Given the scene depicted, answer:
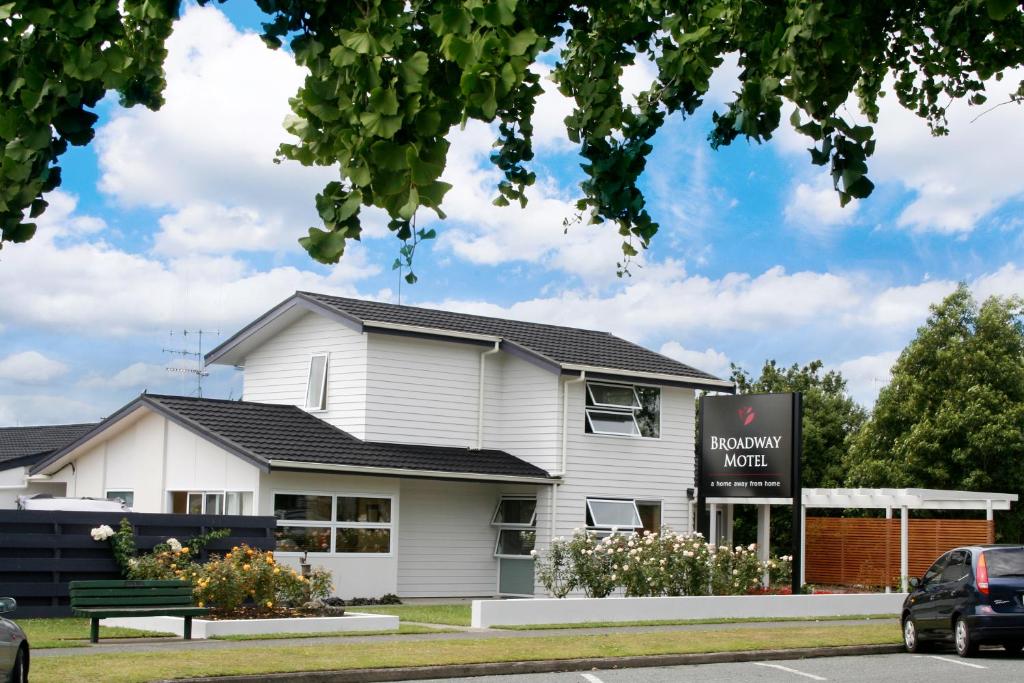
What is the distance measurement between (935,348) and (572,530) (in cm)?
1884

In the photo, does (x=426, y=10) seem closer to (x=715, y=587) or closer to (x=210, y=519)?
(x=210, y=519)

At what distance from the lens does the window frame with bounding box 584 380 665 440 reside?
31641 mm

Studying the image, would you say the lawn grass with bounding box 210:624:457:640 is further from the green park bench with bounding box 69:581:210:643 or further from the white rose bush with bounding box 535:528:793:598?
the white rose bush with bounding box 535:528:793:598

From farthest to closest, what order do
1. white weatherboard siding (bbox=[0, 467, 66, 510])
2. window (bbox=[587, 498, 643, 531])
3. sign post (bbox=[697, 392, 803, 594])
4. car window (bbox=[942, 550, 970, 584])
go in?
white weatherboard siding (bbox=[0, 467, 66, 510])
window (bbox=[587, 498, 643, 531])
sign post (bbox=[697, 392, 803, 594])
car window (bbox=[942, 550, 970, 584])

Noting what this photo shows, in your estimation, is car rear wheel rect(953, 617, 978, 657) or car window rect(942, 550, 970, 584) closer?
car rear wheel rect(953, 617, 978, 657)

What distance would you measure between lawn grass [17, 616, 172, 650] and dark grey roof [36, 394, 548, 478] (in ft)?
19.8

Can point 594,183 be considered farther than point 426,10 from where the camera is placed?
Yes

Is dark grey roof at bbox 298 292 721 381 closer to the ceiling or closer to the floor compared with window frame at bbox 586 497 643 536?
closer to the ceiling

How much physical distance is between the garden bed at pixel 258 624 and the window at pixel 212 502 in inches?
251

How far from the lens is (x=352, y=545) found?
27891 mm

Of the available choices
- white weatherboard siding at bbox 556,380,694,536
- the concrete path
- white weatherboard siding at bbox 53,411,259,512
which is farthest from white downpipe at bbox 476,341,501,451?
the concrete path

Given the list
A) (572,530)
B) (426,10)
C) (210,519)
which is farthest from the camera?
(572,530)

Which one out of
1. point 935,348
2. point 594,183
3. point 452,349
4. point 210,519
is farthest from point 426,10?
point 935,348

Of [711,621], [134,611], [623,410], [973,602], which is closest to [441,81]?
[134,611]
